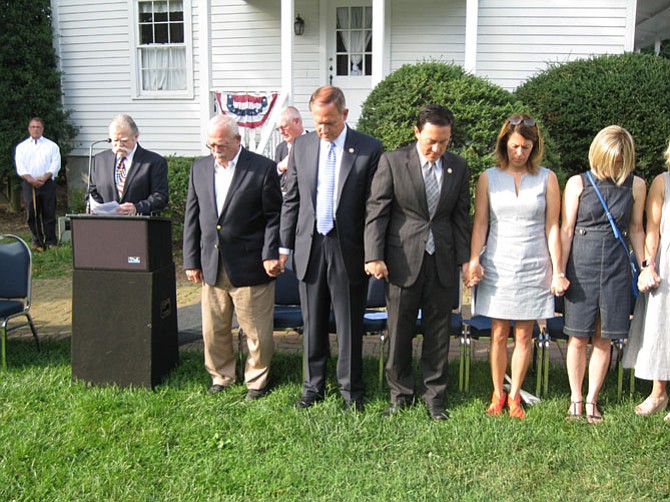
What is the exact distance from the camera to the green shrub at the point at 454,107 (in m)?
7.16

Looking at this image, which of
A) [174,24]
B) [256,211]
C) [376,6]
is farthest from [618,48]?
[256,211]

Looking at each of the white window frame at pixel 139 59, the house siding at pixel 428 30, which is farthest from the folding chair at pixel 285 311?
the white window frame at pixel 139 59

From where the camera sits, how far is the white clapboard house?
11422 millimetres

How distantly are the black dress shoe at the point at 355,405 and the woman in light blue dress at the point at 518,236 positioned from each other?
0.89 metres

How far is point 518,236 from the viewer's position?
4.17m

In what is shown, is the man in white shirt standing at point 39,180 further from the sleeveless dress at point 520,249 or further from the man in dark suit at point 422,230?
the sleeveless dress at point 520,249

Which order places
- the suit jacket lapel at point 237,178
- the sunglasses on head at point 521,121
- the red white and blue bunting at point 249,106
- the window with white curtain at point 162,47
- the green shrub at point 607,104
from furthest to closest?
the window with white curtain at point 162,47 → the red white and blue bunting at point 249,106 → the green shrub at point 607,104 → the suit jacket lapel at point 237,178 → the sunglasses on head at point 521,121

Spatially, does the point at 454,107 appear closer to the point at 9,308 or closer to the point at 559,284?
the point at 559,284

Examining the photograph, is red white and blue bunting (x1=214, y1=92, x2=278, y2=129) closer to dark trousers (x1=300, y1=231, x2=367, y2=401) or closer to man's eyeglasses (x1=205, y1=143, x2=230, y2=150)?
man's eyeglasses (x1=205, y1=143, x2=230, y2=150)

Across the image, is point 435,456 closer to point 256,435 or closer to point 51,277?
point 256,435

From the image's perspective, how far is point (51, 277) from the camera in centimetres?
918

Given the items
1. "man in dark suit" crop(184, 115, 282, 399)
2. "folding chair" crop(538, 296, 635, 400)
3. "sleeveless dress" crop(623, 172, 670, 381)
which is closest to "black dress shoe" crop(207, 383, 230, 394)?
"man in dark suit" crop(184, 115, 282, 399)

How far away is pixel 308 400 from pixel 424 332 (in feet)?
3.06

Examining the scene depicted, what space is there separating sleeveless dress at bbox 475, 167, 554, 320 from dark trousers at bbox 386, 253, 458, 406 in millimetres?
354
